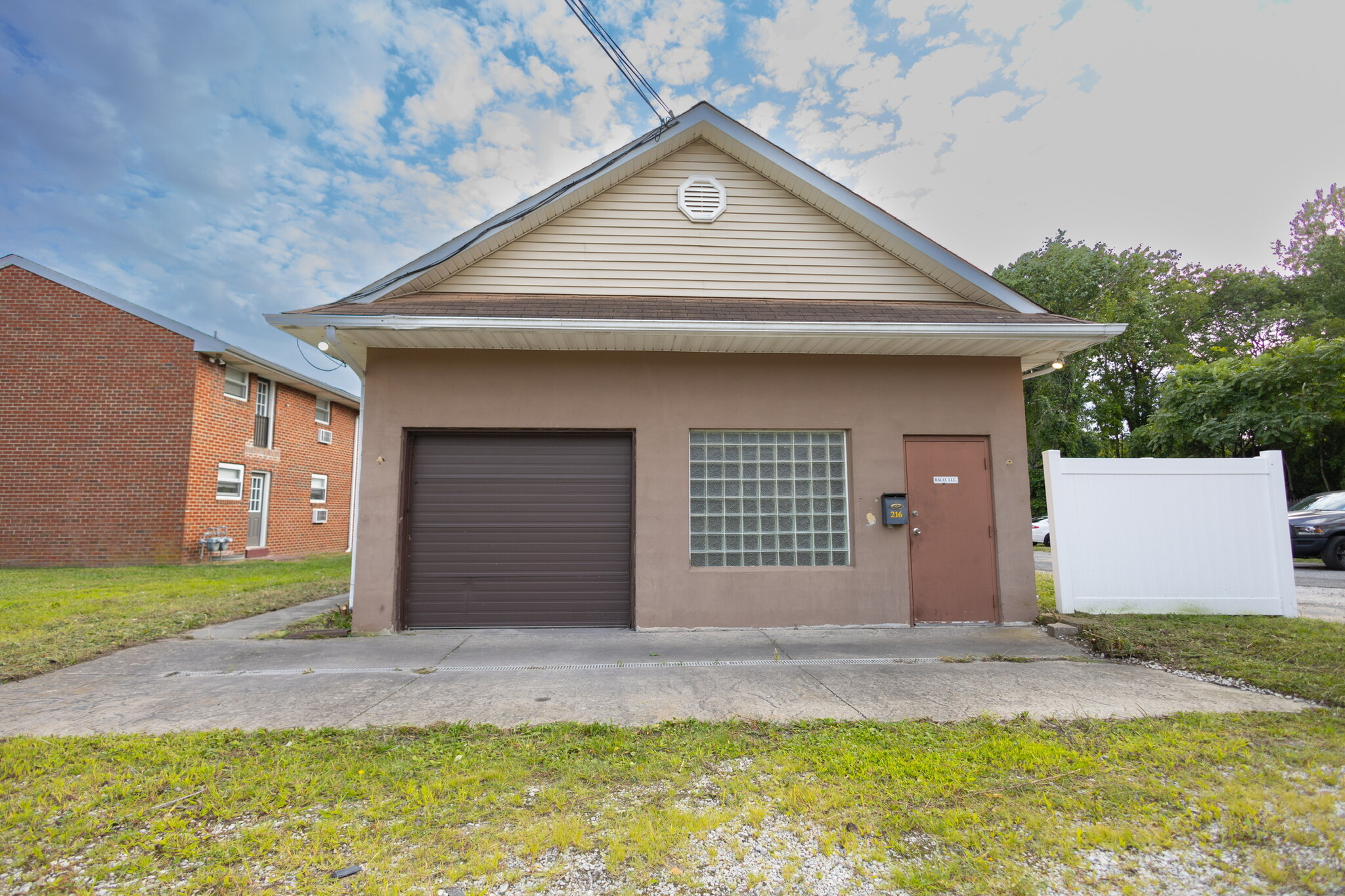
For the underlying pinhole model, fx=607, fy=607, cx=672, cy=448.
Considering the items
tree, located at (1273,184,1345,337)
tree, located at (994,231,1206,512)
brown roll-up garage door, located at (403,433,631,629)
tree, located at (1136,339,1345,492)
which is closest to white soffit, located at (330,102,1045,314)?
brown roll-up garage door, located at (403,433,631,629)

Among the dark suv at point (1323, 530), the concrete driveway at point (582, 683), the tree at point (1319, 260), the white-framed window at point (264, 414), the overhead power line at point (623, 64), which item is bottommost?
the concrete driveway at point (582, 683)

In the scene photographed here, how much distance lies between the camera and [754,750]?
335cm

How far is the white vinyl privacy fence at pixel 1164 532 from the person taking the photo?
6.83 metres

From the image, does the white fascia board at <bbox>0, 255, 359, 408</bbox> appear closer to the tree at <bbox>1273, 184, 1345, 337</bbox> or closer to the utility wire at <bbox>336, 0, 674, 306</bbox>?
the utility wire at <bbox>336, 0, 674, 306</bbox>

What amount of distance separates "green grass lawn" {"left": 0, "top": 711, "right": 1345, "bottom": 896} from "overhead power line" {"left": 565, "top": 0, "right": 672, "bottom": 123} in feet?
23.9

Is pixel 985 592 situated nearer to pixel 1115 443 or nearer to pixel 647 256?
pixel 647 256

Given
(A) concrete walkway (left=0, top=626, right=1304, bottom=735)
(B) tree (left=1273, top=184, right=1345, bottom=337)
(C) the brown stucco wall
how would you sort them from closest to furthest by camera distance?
(A) concrete walkway (left=0, top=626, right=1304, bottom=735), (C) the brown stucco wall, (B) tree (left=1273, top=184, right=1345, bottom=337)

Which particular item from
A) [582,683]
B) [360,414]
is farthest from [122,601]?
[582,683]

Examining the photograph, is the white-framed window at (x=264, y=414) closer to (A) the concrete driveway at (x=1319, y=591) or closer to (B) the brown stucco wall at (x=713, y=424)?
(B) the brown stucco wall at (x=713, y=424)

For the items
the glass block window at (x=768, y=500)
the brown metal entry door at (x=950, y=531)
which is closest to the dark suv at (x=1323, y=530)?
the brown metal entry door at (x=950, y=531)

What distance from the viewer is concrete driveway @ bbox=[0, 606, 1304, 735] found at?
13.0 ft

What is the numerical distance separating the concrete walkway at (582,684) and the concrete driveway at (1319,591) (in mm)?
2698

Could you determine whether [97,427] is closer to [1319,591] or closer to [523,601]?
[523,601]

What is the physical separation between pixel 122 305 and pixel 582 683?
50.3ft
